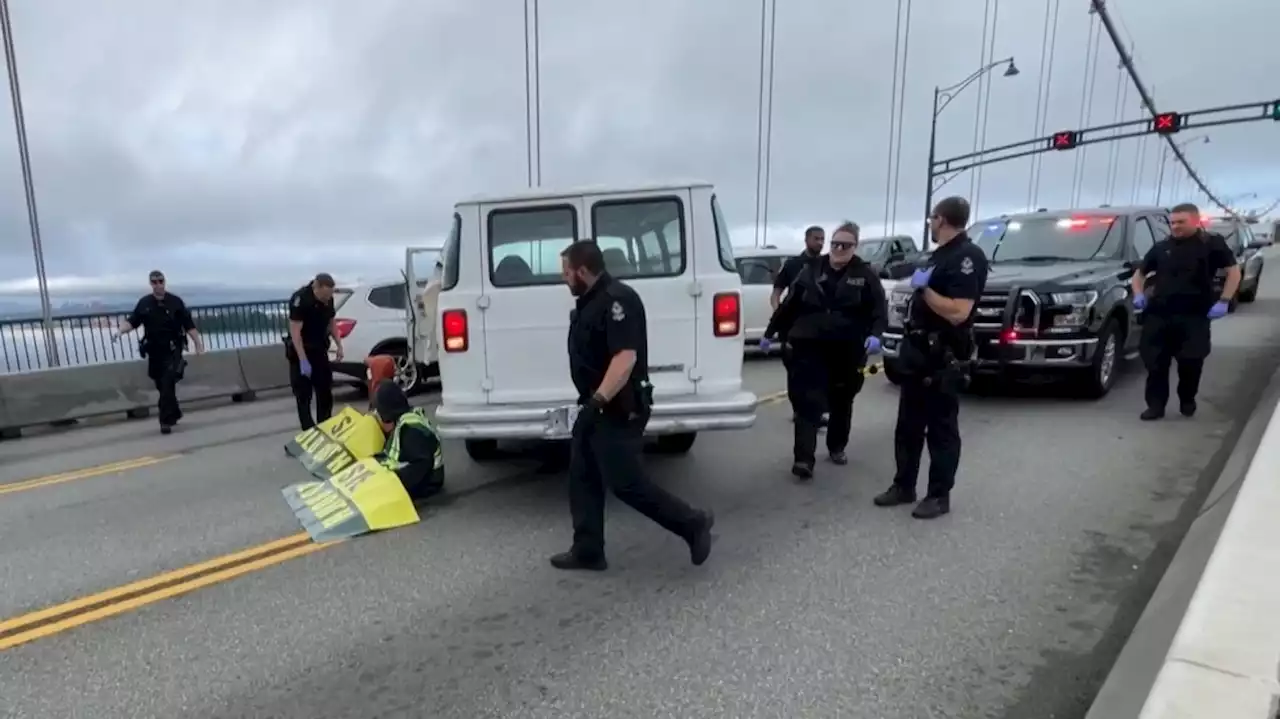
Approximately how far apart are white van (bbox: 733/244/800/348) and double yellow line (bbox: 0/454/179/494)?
7.73 m

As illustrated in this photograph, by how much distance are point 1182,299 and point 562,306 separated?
5.57 m

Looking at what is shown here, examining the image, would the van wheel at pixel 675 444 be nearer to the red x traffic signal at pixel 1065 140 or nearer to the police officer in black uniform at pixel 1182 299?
the police officer in black uniform at pixel 1182 299

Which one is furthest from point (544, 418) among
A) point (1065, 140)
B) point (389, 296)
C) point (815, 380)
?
point (1065, 140)

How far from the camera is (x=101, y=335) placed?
1127 cm

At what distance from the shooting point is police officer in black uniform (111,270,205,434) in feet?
29.3

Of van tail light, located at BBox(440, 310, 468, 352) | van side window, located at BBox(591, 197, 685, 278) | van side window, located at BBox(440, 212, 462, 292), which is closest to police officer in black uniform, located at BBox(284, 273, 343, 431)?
van side window, located at BBox(440, 212, 462, 292)

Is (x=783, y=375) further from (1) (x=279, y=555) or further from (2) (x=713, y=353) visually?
(1) (x=279, y=555)

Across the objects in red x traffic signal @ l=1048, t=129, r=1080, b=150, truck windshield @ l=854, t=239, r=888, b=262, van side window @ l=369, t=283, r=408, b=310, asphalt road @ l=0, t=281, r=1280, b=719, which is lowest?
asphalt road @ l=0, t=281, r=1280, b=719

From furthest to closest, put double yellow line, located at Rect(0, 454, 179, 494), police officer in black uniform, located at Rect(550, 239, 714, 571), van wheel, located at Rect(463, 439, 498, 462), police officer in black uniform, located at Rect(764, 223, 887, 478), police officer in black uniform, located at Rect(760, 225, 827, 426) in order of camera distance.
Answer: police officer in black uniform, located at Rect(760, 225, 827, 426) → van wheel, located at Rect(463, 439, 498, 462) → double yellow line, located at Rect(0, 454, 179, 494) → police officer in black uniform, located at Rect(764, 223, 887, 478) → police officer in black uniform, located at Rect(550, 239, 714, 571)

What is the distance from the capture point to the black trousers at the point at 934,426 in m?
4.77

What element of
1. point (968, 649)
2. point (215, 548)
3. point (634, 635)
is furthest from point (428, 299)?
point (968, 649)

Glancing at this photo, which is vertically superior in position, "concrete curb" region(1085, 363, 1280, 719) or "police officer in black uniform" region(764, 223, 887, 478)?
"police officer in black uniform" region(764, 223, 887, 478)

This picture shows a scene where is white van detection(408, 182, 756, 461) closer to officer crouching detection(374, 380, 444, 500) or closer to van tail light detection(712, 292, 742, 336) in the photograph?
van tail light detection(712, 292, 742, 336)

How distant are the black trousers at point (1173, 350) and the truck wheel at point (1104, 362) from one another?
0.70m
